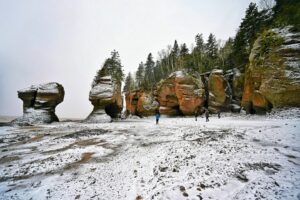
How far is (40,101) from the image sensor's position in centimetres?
2688

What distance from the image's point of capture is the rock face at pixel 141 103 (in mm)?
37688

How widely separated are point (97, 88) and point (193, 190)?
26650mm

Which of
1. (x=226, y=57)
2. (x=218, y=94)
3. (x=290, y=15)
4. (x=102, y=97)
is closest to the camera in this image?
(x=290, y=15)

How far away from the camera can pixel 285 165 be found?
523cm

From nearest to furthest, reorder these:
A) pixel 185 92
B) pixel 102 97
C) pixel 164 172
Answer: pixel 164 172 → pixel 102 97 → pixel 185 92

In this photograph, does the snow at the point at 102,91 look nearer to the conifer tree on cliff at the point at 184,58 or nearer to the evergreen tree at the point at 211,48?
the conifer tree on cliff at the point at 184,58

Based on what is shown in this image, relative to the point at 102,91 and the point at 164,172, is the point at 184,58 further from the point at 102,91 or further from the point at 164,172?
the point at 164,172

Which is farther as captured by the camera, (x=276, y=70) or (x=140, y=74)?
(x=140, y=74)

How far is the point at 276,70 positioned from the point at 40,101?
35441mm

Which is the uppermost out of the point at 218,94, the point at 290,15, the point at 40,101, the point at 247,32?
the point at 247,32

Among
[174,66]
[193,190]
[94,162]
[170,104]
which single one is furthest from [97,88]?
[174,66]

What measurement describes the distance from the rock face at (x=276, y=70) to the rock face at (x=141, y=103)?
20787mm

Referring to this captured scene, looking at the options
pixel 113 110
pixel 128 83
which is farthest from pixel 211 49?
pixel 128 83

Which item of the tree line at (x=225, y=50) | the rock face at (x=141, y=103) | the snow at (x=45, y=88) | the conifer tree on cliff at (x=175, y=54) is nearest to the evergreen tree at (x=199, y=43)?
the tree line at (x=225, y=50)
